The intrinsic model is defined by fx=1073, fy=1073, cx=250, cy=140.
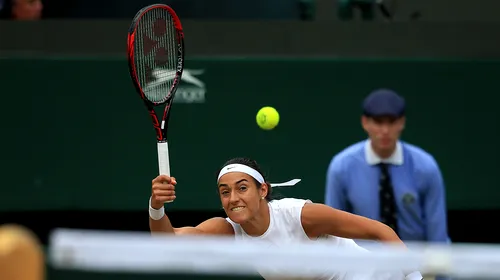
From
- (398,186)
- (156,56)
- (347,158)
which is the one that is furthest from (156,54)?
(398,186)

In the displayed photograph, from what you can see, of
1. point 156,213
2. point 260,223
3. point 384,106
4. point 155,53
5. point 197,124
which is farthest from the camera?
point 197,124

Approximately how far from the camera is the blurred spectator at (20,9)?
247 inches

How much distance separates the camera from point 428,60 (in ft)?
20.3

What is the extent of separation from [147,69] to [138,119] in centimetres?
181

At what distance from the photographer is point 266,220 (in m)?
4.46

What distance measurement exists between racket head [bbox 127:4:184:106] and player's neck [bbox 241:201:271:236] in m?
0.60

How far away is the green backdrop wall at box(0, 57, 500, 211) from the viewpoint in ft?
20.2

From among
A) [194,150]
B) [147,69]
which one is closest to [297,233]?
[147,69]

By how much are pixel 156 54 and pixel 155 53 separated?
0.04 ft

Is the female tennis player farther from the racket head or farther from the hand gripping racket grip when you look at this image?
the racket head

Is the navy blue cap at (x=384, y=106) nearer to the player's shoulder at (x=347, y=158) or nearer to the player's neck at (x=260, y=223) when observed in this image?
the player's shoulder at (x=347, y=158)

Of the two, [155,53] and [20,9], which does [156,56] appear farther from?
[20,9]

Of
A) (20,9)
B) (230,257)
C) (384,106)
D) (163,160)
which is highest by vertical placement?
(20,9)

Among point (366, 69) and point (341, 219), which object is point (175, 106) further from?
point (341, 219)
